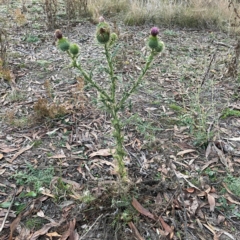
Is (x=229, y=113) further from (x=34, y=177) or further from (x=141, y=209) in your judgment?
(x=34, y=177)

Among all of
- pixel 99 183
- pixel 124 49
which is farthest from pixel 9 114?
pixel 124 49

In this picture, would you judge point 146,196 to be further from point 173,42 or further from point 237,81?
point 173,42

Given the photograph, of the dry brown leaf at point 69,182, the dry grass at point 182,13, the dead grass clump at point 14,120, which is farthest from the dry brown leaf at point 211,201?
the dry grass at point 182,13

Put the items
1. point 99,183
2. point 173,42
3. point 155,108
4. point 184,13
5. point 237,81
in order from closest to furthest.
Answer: point 99,183, point 155,108, point 237,81, point 173,42, point 184,13

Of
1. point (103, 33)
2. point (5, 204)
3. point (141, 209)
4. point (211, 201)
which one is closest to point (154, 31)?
point (103, 33)

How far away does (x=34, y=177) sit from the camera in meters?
2.18

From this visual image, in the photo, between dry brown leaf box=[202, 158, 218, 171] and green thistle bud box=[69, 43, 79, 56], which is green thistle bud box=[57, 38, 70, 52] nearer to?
green thistle bud box=[69, 43, 79, 56]

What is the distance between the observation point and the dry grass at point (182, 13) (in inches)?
210

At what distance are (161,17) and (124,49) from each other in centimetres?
164

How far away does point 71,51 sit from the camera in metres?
1.61

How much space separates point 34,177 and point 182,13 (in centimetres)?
429

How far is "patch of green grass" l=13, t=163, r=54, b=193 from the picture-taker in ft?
7.02

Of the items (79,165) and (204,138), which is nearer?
(79,165)

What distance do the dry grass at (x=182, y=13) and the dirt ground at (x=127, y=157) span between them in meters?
1.58
